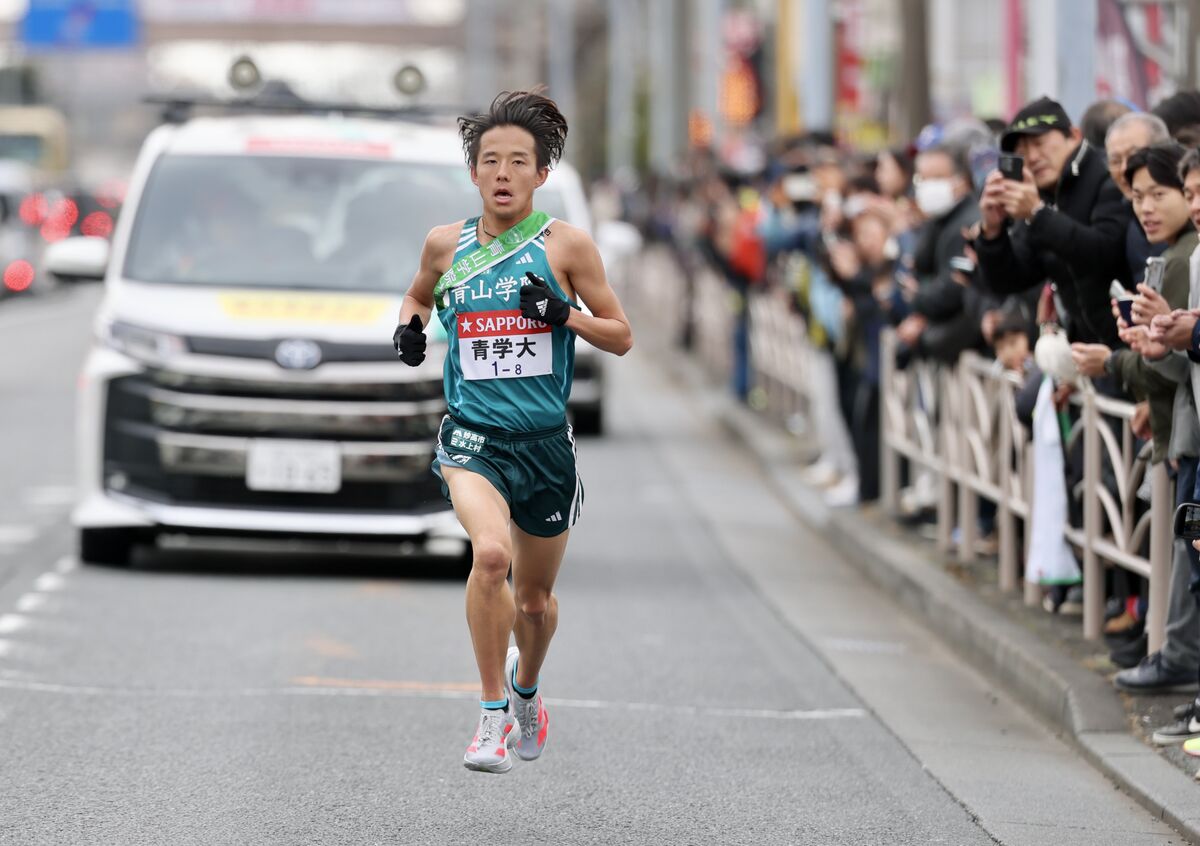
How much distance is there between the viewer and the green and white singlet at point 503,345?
21.7 ft

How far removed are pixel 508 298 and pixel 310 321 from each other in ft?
14.7

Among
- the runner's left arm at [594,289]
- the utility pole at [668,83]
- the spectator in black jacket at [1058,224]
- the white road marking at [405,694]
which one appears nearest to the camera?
the runner's left arm at [594,289]

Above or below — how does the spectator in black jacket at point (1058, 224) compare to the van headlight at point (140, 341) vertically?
above

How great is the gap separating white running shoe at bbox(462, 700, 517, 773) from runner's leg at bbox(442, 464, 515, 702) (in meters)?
0.06

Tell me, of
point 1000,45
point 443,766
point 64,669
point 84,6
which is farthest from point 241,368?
point 84,6

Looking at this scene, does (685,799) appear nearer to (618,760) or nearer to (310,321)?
(618,760)

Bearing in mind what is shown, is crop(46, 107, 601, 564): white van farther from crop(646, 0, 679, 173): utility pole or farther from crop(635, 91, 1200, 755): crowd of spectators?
crop(646, 0, 679, 173): utility pole

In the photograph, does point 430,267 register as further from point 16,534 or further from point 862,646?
point 16,534

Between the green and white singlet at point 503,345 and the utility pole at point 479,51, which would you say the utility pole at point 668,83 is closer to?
the green and white singlet at point 503,345

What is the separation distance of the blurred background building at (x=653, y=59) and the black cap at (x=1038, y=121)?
8.32 ft

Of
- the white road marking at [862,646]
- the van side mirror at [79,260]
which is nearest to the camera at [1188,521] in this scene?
the white road marking at [862,646]

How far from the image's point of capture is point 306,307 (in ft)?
36.5

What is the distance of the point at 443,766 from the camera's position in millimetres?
7180

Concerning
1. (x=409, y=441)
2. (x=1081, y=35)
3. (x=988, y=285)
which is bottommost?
(x=409, y=441)
